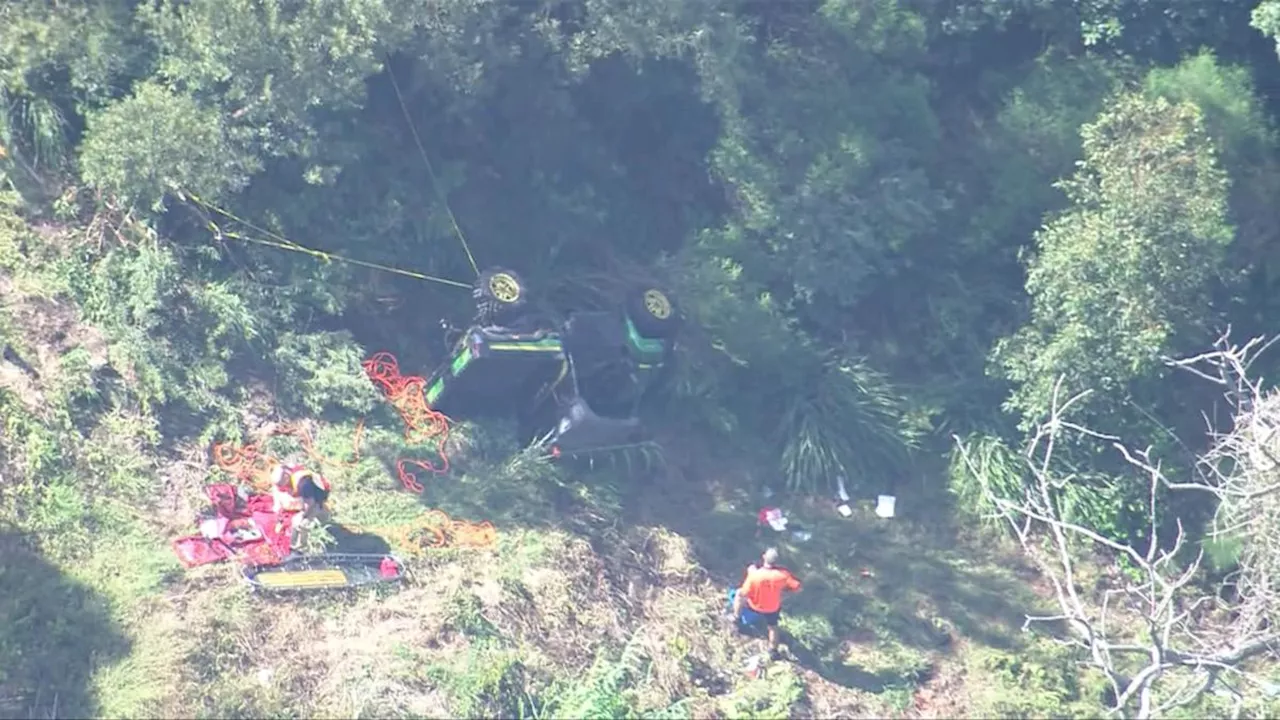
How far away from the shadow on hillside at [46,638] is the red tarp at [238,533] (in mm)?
881

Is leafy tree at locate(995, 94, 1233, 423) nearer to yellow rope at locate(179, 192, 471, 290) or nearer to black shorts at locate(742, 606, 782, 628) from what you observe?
black shorts at locate(742, 606, 782, 628)

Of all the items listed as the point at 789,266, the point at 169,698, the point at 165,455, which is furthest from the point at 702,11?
the point at 169,698

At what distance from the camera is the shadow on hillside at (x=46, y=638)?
12.6 m

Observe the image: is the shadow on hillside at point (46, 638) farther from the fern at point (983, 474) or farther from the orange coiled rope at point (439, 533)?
the fern at point (983, 474)

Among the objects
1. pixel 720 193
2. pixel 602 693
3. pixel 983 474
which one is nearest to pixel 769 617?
pixel 602 693

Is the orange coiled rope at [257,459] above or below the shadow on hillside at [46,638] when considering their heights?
above

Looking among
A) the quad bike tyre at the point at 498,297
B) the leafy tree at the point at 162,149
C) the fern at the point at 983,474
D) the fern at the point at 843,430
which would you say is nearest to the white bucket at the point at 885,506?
the fern at the point at 843,430

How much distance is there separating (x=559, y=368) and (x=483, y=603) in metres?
2.52

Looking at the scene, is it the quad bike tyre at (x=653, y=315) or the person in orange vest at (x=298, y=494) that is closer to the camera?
the person in orange vest at (x=298, y=494)

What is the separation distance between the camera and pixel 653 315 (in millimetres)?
16281

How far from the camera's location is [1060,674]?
15.3 m

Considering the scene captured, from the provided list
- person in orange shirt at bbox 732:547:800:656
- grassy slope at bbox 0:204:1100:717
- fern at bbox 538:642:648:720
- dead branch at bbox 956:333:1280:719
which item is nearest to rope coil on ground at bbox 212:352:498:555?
grassy slope at bbox 0:204:1100:717

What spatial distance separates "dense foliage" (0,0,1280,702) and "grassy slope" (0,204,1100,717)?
524 millimetres

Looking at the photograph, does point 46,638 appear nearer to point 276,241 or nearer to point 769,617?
point 276,241
